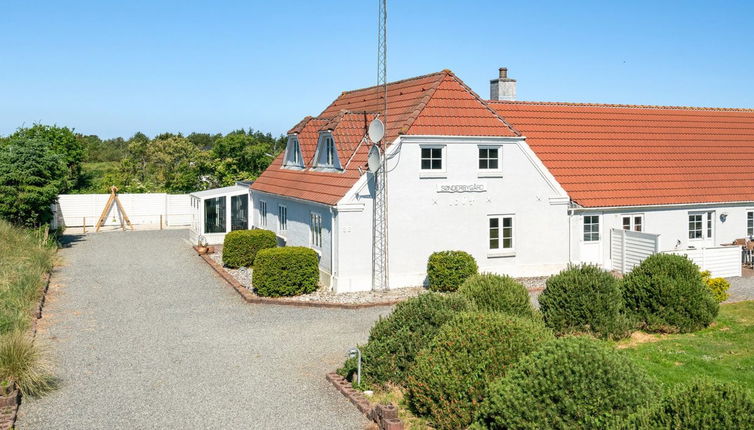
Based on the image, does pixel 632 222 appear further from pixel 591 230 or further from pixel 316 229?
pixel 316 229

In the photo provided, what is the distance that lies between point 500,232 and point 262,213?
11437 mm

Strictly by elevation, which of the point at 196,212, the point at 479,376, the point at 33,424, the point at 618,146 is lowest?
the point at 33,424

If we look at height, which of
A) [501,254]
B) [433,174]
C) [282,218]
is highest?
[433,174]

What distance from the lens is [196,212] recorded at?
1334 inches

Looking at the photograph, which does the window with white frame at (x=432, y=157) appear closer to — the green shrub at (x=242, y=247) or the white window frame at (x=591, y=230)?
the white window frame at (x=591, y=230)

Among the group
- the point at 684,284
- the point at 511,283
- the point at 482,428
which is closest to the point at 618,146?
the point at 684,284

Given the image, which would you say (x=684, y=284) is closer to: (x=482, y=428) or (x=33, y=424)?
(x=482, y=428)

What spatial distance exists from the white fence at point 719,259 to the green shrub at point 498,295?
1195cm

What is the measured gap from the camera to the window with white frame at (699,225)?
2667 cm

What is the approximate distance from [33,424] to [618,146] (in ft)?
76.3

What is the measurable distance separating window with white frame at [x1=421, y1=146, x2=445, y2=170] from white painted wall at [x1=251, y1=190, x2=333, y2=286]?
132 inches

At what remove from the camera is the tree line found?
31.9m

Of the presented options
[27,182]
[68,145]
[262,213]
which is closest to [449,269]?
[262,213]

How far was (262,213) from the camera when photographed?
100 feet
